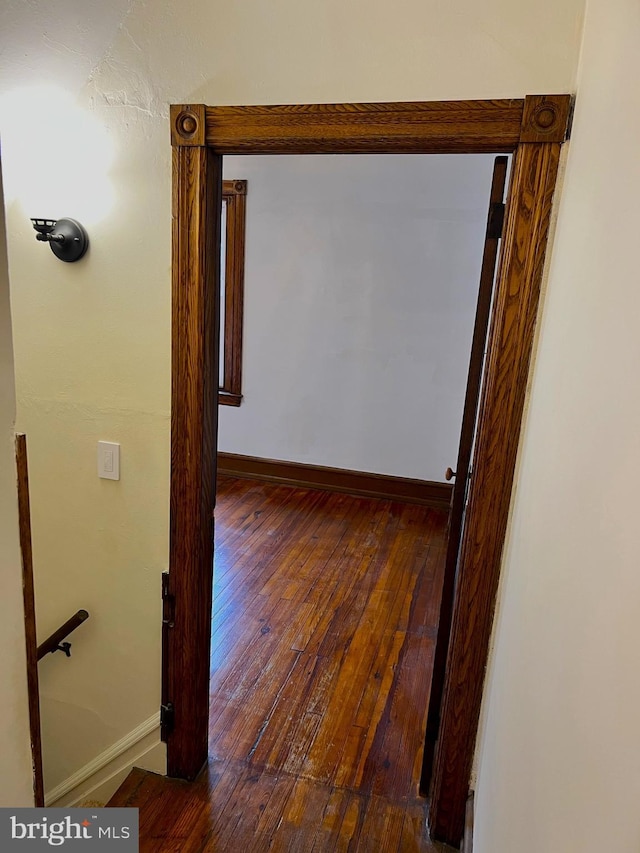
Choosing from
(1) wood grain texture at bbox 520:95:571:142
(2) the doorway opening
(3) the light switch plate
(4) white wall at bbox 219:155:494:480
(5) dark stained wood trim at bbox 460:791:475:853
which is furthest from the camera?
(4) white wall at bbox 219:155:494:480

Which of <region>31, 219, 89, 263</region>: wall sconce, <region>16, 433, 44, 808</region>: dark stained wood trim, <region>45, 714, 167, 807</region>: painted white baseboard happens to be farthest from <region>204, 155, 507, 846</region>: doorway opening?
<region>16, 433, 44, 808</region>: dark stained wood trim

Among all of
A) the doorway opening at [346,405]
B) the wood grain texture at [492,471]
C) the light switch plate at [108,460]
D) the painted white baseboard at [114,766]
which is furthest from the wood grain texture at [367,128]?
the doorway opening at [346,405]

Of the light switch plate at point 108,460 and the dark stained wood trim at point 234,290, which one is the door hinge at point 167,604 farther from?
the dark stained wood trim at point 234,290

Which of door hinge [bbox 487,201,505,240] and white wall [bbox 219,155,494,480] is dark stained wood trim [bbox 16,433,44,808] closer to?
door hinge [bbox 487,201,505,240]

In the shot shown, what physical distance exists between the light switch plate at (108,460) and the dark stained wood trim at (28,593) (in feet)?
3.74

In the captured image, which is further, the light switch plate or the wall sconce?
the light switch plate

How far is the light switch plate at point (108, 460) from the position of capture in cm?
185

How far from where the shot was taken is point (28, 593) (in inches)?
28.6

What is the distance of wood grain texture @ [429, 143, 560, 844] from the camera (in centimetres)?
139

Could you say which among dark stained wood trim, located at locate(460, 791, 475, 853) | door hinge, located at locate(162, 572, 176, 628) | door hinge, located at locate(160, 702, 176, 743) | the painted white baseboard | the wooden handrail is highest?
door hinge, located at locate(162, 572, 176, 628)

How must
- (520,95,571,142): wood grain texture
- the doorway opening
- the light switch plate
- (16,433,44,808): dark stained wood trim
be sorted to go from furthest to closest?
the doorway opening, the light switch plate, (520,95,571,142): wood grain texture, (16,433,44,808): dark stained wood trim

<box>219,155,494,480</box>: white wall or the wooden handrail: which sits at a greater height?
<box>219,155,494,480</box>: white wall

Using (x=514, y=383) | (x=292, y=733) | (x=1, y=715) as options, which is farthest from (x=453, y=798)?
(x=1, y=715)

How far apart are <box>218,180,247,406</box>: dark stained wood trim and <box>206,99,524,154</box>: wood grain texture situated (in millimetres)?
2830
